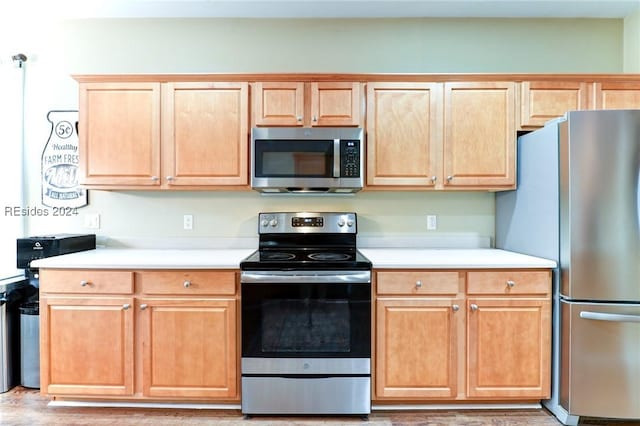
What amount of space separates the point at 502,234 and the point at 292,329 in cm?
172

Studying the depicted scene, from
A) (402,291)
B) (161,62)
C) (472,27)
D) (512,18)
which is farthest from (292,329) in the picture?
(512,18)

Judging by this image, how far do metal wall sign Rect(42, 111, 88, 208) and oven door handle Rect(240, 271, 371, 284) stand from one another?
171 centimetres

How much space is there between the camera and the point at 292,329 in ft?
6.43

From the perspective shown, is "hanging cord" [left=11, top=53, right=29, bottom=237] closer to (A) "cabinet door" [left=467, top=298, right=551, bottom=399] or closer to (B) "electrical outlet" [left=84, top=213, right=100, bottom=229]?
(B) "electrical outlet" [left=84, top=213, right=100, bottom=229]

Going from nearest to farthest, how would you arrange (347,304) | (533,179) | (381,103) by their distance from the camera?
(347,304) < (533,179) < (381,103)

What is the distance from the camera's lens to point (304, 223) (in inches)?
99.0

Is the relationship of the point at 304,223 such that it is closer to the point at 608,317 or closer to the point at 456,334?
the point at 456,334

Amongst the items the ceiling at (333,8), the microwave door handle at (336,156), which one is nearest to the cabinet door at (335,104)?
the microwave door handle at (336,156)

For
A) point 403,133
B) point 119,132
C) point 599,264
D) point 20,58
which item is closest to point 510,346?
point 599,264

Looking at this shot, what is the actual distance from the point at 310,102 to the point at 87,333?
1.96 meters

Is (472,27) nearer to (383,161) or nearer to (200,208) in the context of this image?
(383,161)

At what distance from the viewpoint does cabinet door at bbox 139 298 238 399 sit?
6.49 feet

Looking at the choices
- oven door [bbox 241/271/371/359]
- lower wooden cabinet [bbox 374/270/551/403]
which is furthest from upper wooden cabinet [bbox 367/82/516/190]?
oven door [bbox 241/271/371/359]

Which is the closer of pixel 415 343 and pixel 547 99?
pixel 415 343
